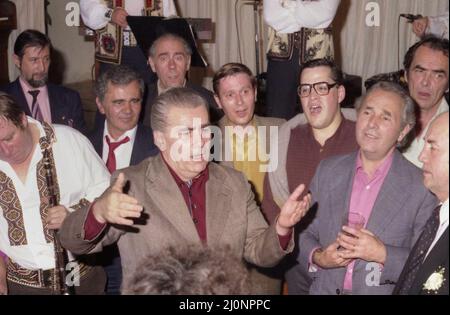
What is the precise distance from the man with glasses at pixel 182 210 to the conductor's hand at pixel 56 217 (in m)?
0.21

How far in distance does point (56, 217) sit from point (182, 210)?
1.66 ft

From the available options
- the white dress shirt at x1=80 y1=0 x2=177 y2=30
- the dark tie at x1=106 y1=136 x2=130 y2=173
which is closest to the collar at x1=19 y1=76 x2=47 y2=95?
the white dress shirt at x1=80 y1=0 x2=177 y2=30

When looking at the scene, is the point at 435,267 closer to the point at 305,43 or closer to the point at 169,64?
the point at 169,64

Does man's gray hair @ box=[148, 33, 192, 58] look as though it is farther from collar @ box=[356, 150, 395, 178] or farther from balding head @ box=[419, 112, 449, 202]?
balding head @ box=[419, 112, 449, 202]

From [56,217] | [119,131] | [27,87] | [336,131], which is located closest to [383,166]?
[336,131]

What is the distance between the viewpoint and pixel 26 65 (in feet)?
11.2

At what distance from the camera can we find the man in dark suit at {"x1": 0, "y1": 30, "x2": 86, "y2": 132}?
3334 mm

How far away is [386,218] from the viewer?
72.4 inches

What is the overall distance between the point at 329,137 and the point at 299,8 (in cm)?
129

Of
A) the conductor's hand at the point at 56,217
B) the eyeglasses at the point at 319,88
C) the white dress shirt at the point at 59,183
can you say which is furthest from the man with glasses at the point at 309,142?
the conductor's hand at the point at 56,217

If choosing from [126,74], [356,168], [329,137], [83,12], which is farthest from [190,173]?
[83,12]

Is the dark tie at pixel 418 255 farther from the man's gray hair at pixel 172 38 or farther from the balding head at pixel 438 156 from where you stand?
the man's gray hair at pixel 172 38

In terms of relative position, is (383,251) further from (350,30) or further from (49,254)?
(350,30)
